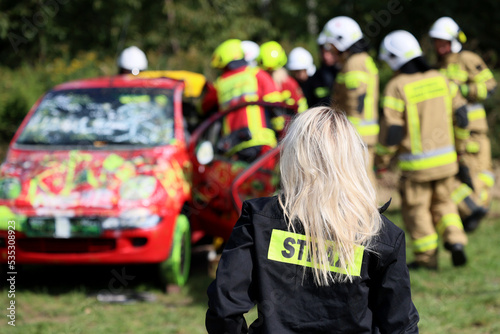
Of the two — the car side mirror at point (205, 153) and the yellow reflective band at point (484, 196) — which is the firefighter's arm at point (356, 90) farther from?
the yellow reflective band at point (484, 196)

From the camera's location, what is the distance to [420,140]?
6.18 m

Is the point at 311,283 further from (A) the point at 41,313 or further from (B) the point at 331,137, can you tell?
(A) the point at 41,313

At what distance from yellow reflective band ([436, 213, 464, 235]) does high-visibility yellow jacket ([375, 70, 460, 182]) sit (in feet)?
1.37

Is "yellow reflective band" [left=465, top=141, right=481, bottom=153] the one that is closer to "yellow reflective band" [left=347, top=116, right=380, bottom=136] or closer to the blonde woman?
"yellow reflective band" [left=347, top=116, right=380, bottom=136]

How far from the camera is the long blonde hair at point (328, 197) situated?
7.20 feet

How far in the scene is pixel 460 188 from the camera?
779 cm

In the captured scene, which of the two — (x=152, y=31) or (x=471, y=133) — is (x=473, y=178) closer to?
(x=471, y=133)

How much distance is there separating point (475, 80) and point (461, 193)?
1.29 meters

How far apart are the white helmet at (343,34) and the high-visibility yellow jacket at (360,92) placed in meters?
0.26

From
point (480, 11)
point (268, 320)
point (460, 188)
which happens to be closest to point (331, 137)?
point (268, 320)

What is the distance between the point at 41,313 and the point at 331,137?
398 cm

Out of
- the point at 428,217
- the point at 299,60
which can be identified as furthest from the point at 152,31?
the point at 428,217

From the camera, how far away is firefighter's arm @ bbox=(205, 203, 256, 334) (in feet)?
7.25

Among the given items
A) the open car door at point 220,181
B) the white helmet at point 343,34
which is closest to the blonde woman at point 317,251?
the open car door at point 220,181
